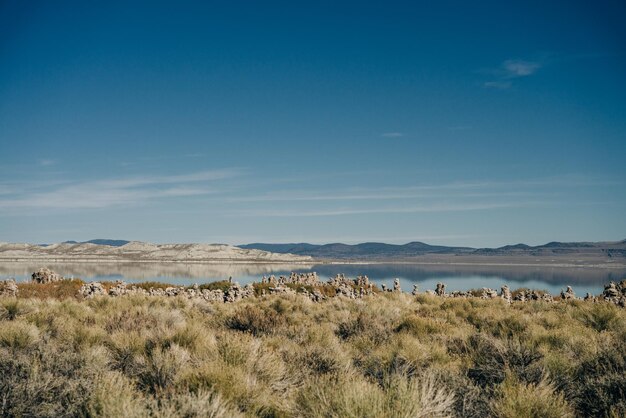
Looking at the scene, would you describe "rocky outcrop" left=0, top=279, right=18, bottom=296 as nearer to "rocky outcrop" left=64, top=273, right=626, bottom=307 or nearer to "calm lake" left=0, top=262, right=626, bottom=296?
"rocky outcrop" left=64, top=273, right=626, bottom=307

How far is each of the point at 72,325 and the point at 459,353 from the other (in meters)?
7.79

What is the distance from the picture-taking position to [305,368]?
6828 mm

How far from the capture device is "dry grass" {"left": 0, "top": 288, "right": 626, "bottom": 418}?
15.0ft

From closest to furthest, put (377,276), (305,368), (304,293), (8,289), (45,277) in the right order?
(305,368)
(8,289)
(304,293)
(45,277)
(377,276)

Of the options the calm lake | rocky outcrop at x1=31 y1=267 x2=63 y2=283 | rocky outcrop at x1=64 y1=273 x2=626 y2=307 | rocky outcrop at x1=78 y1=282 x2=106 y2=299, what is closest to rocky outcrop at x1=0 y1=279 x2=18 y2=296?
rocky outcrop at x1=64 y1=273 x2=626 y2=307

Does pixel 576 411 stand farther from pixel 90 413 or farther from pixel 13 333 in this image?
pixel 13 333

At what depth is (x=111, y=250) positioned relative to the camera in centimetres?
14338

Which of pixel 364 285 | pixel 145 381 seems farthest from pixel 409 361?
pixel 364 285

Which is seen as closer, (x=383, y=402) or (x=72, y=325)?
(x=383, y=402)

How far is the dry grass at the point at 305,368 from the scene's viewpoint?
4577 millimetres

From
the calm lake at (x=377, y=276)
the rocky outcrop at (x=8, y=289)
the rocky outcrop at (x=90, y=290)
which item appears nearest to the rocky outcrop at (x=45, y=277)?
the rocky outcrop at (x=90, y=290)

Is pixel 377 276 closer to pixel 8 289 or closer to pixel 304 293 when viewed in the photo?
pixel 304 293

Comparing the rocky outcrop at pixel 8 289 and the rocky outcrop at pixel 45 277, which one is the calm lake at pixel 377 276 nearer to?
the rocky outcrop at pixel 45 277

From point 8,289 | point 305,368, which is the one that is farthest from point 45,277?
point 305,368
